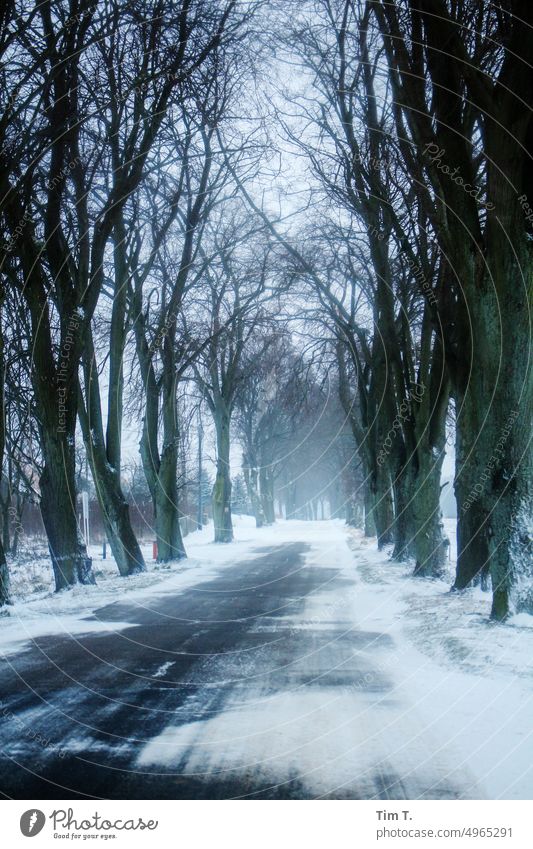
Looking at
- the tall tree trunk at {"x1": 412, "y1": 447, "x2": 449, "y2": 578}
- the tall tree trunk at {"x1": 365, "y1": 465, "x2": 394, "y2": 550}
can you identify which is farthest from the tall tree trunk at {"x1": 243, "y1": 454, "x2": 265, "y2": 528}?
the tall tree trunk at {"x1": 412, "y1": 447, "x2": 449, "y2": 578}

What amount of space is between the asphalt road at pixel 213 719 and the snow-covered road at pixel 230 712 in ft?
0.04

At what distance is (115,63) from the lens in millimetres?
12273

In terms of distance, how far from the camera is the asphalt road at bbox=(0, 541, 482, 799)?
3.54m

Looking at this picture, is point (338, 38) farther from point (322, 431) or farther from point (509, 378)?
point (322, 431)

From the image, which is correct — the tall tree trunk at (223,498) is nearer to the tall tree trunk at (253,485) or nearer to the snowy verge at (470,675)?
the tall tree trunk at (253,485)

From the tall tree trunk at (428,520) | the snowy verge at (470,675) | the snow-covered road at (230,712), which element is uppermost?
the tall tree trunk at (428,520)

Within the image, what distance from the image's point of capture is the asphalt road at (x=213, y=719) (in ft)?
11.6

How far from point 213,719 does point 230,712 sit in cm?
19

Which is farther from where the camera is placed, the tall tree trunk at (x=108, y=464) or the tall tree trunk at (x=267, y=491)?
the tall tree trunk at (x=267, y=491)

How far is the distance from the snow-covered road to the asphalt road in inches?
0.5

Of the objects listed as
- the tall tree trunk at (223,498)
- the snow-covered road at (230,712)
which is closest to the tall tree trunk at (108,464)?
the snow-covered road at (230,712)

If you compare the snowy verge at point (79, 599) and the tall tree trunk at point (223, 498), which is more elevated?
the tall tree trunk at point (223, 498)

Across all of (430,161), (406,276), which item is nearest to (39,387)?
(430,161)
